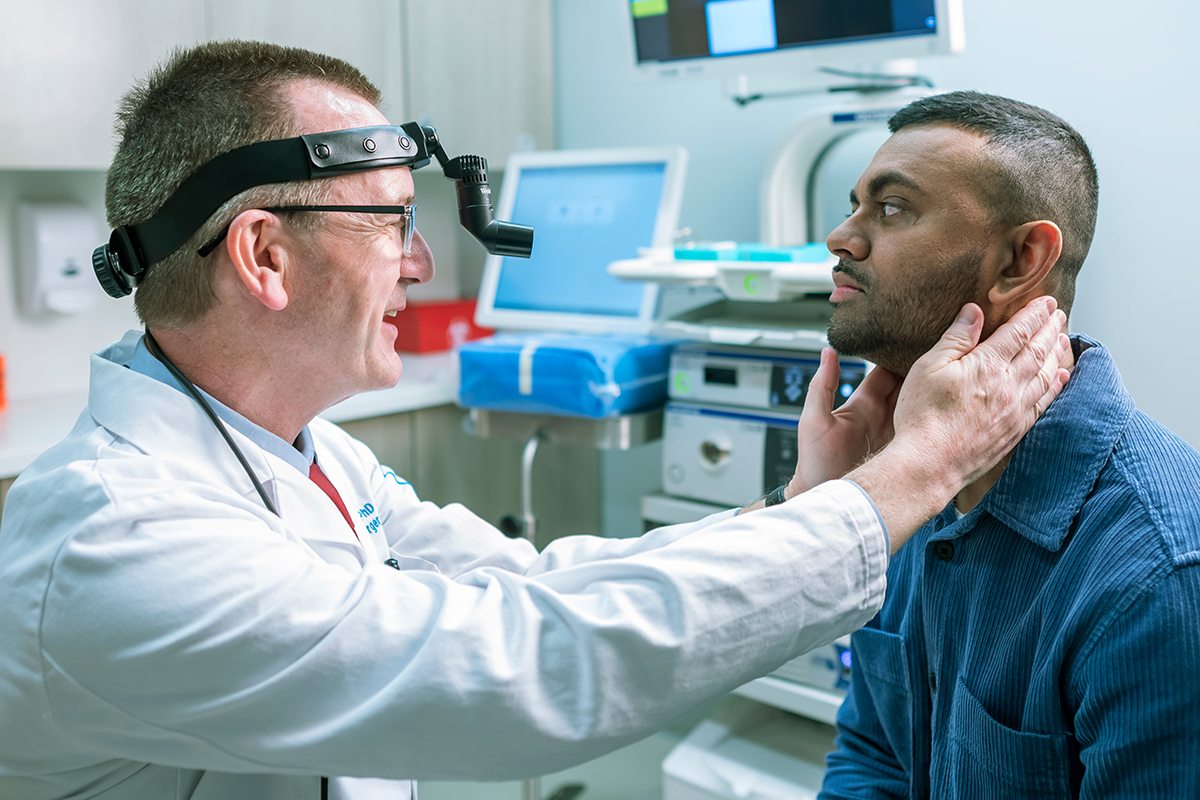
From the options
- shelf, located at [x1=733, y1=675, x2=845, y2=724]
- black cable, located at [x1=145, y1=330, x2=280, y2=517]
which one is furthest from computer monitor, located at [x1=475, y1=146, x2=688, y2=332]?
black cable, located at [x1=145, y1=330, x2=280, y2=517]

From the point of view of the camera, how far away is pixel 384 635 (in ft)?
2.48

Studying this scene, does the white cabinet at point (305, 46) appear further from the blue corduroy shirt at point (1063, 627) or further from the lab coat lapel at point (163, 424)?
the blue corduroy shirt at point (1063, 627)

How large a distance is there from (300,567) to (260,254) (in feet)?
1.14

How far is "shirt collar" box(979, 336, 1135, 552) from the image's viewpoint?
3.06ft

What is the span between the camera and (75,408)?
2211 mm

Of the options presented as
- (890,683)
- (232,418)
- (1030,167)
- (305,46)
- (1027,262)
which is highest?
(305,46)

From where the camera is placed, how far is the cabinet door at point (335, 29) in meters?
2.26

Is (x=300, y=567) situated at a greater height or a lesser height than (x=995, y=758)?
greater

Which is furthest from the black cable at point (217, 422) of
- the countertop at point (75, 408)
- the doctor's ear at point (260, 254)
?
the countertop at point (75, 408)

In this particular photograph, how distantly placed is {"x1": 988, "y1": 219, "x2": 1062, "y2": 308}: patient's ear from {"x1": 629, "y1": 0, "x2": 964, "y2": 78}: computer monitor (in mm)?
922

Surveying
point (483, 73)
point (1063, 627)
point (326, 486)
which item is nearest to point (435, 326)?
point (483, 73)

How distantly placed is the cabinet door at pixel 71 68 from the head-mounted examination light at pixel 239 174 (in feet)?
4.09

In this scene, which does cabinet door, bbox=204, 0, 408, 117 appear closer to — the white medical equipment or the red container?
the white medical equipment

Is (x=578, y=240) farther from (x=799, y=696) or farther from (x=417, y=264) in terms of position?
(x=417, y=264)
